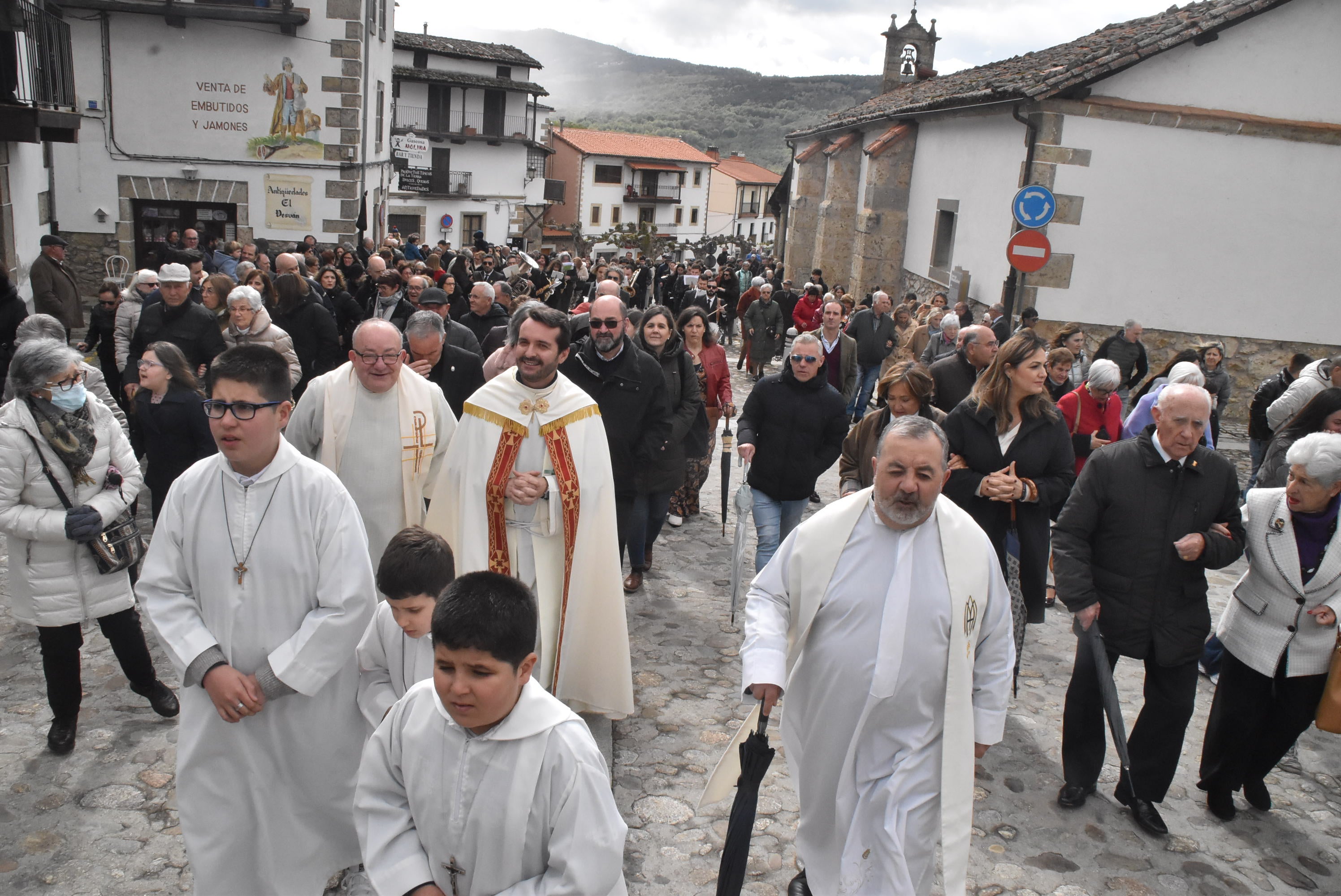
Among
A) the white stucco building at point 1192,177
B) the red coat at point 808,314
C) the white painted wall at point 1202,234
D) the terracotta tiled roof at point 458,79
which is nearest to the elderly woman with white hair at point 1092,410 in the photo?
the white stucco building at point 1192,177

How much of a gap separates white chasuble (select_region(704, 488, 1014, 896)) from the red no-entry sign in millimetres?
8282

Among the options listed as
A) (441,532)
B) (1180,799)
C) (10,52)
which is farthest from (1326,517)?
(10,52)

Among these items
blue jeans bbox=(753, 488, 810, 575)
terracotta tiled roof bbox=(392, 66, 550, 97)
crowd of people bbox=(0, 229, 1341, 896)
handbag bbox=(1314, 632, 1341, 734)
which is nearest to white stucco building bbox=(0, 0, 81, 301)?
crowd of people bbox=(0, 229, 1341, 896)

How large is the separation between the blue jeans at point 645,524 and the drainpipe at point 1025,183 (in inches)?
324

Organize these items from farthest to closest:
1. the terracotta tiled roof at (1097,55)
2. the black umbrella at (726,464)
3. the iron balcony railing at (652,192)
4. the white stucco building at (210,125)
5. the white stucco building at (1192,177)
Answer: the iron balcony railing at (652,192) < the white stucco building at (210,125) < the white stucco building at (1192,177) < the terracotta tiled roof at (1097,55) < the black umbrella at (726,464)

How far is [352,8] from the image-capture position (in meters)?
17.8

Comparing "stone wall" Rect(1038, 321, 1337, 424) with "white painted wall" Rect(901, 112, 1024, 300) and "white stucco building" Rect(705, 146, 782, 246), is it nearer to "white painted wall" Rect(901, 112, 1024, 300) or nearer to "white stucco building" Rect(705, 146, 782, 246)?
"white painted wall" Rect(901, 112, 1024, 300)

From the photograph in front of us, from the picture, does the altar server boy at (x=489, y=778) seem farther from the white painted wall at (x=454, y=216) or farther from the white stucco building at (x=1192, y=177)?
the white painted wall at (x=454, y=216)

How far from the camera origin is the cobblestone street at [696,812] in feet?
13.1

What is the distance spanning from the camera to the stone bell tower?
4325 cm

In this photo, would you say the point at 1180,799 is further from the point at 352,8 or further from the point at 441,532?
the point at 352,8

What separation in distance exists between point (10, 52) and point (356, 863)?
12213 millimetres

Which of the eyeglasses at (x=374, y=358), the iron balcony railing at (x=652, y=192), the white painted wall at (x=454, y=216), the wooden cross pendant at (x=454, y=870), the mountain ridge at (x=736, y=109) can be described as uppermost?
the mountain ridge at (x=736, y=109)

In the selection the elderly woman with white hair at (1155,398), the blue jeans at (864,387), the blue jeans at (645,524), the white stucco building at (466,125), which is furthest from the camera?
the white stucco building at (466,125)
